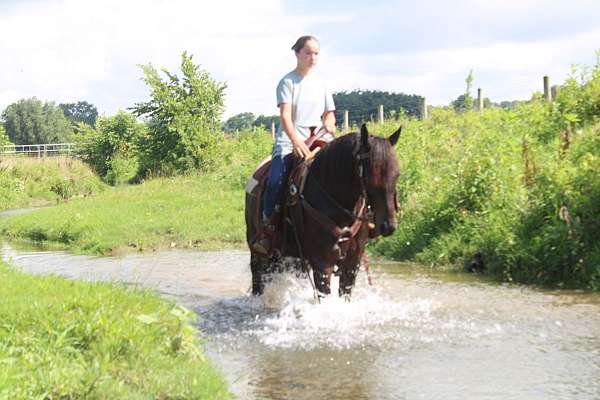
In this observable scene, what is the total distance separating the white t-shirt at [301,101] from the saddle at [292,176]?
117 mm

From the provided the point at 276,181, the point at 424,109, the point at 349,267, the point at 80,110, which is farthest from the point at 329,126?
the point at 80,110

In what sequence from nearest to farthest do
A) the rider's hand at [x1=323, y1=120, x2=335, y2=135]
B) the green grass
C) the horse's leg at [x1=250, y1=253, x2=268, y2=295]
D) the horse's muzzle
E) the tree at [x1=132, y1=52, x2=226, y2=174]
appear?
the horse's muzzle
the rider's hand at [x1=323, y1=120, x2=335, y2=135]
the horse's leg at [x1=250, y1=253, x2=268, y2=295]
the green grass
the tree at [x1=132, y1=52, x2=226, y2=174]

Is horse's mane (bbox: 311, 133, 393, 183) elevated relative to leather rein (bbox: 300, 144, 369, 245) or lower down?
elevated

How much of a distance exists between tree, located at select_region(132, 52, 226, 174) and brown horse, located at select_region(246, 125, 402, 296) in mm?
25822

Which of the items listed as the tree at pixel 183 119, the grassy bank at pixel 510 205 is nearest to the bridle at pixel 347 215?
the grassy bank at pixel 510 205

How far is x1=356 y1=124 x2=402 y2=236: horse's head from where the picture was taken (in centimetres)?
789

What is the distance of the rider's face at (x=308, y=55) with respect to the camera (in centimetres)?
905

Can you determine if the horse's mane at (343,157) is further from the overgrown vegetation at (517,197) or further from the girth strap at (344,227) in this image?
the overgrown vegetation at (517,197)

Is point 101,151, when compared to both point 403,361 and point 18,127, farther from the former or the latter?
point 18,127

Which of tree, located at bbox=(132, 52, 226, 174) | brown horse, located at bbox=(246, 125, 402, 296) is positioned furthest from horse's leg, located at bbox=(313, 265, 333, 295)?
tree, located at bbox=(132, 52, 226, 174)

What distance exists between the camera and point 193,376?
20.6 ft

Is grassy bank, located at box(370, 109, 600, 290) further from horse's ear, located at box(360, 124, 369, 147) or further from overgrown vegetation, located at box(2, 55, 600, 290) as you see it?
horse's ear, located at box(360, 124, 369, 147)

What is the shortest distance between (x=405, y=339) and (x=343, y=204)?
1.46 metres

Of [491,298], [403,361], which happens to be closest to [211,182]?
[491,298]
